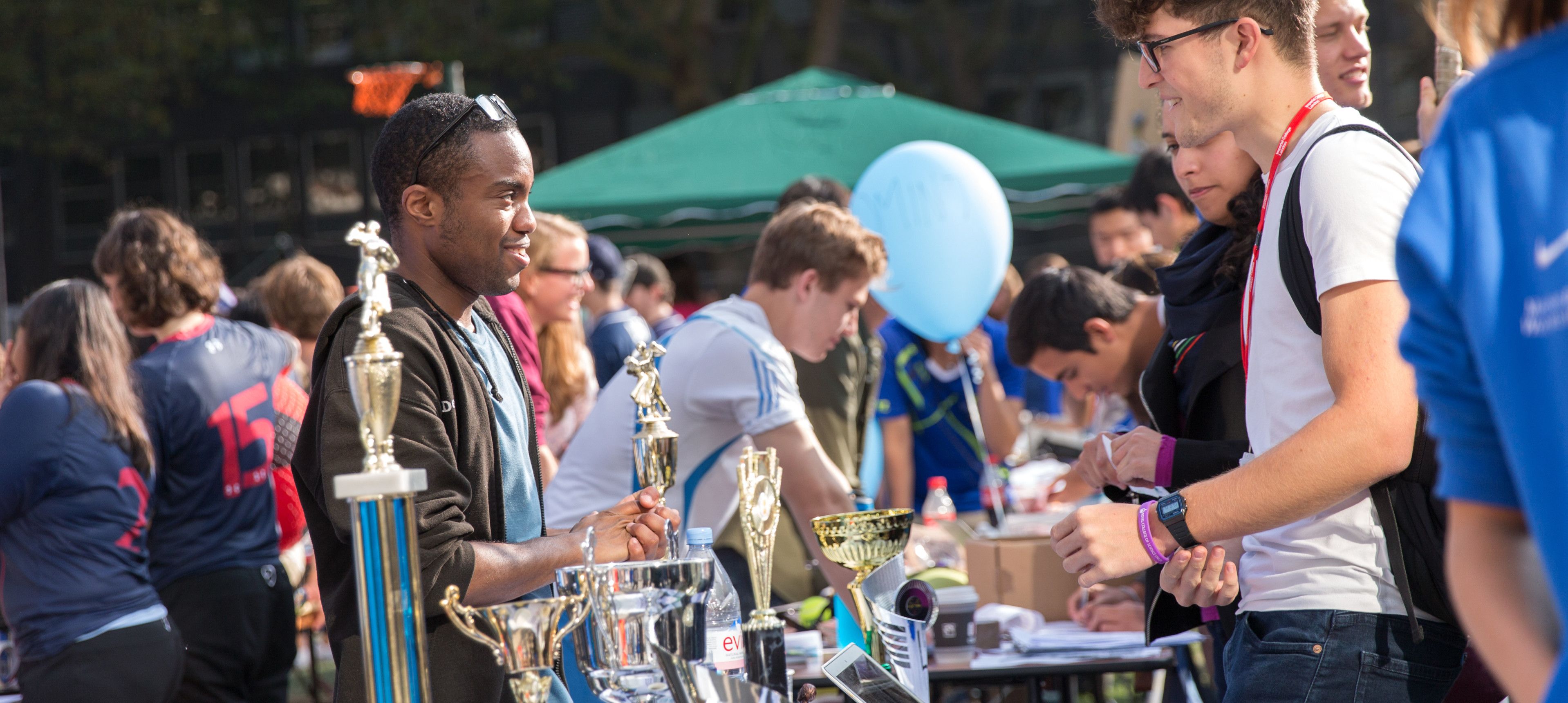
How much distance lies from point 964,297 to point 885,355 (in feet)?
2.12

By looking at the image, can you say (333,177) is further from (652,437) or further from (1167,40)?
(1167,40)

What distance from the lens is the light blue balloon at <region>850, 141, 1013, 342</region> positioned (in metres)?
5.23

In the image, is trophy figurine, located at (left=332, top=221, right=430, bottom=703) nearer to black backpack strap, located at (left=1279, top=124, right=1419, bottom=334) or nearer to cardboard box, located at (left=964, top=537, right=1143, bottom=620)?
black backpack strap, located at (left=1279, top=124, right=1419, bottom=334)

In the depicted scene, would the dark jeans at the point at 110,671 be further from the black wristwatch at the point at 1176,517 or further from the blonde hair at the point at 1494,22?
the blonde hair at the point at 1494,22

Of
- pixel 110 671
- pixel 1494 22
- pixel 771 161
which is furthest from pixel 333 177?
pixel 1494 22

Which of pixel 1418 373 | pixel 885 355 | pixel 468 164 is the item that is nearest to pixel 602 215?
pixel 885 355

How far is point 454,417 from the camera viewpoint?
73.8 inches

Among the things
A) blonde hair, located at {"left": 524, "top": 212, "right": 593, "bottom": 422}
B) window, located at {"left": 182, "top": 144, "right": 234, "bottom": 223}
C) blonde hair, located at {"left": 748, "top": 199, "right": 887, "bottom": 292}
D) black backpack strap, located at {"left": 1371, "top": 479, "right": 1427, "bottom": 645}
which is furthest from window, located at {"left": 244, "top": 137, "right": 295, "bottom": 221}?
black backpack strap, located at {"left": 1371, "top": 479, "right": 1427, "bottom": 645}

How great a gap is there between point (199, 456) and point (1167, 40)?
3189mm

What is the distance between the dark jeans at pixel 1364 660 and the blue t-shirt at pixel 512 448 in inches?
42.2

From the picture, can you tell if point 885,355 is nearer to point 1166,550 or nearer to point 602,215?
point 602,215

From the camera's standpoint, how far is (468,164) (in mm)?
2018

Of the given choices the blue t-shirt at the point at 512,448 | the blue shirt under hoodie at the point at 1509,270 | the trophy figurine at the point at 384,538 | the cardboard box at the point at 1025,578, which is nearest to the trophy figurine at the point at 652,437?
the blue t-shirt at the point at 512,448

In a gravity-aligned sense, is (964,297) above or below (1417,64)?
below
